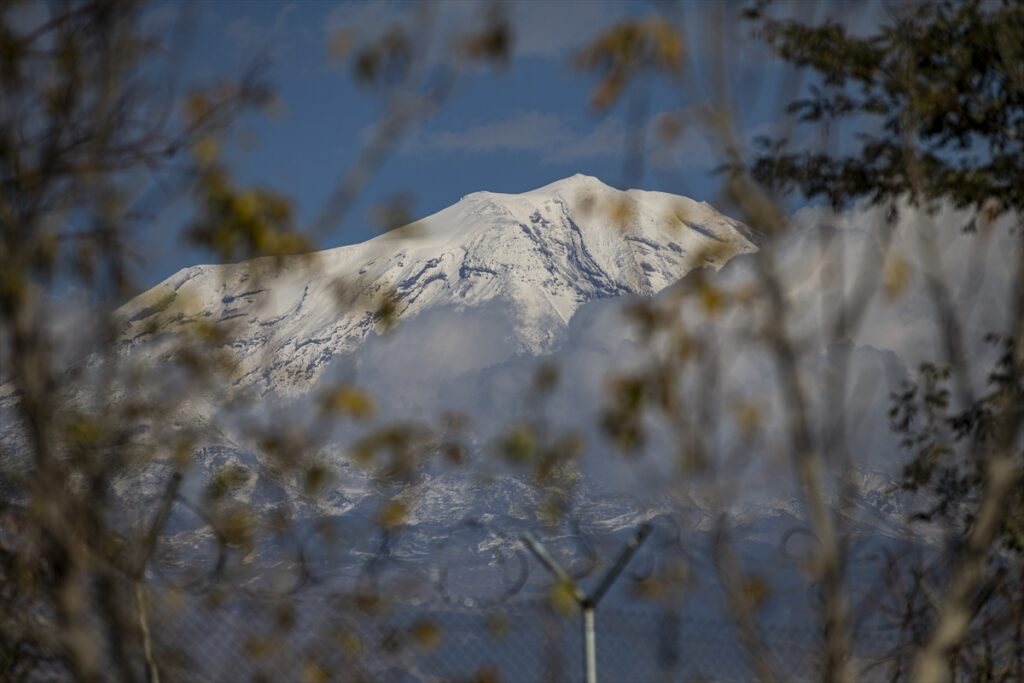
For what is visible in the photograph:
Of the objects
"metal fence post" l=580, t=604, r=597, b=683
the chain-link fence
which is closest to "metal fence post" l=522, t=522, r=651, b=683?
"metal fence post" l=580, t=604, r=597, b=683

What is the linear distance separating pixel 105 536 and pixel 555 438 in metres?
1.64

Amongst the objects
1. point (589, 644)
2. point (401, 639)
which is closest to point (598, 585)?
point (589, 644)

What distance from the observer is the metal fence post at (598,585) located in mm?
4027

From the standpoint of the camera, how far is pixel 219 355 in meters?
3.80

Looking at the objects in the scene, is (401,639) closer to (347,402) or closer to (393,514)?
(393,514)

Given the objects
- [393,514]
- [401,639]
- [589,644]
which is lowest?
[589,644]

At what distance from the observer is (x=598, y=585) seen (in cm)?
425

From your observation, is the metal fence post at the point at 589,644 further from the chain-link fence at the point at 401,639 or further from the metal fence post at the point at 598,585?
the chain-link fence at the point at 401,639

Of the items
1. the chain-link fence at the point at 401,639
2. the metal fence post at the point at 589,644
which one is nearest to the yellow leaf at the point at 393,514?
the chain-link fence at the point at 401,639

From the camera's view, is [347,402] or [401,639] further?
[401,639]

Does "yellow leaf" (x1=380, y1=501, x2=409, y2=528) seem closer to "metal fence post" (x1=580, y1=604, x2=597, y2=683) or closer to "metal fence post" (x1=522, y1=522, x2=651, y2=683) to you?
"metal fence post" (x1=522, y1=522, x2=651, y2=683)

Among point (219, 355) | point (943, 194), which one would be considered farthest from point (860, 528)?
point (943, 194)

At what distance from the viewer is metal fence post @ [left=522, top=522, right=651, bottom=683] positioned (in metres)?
4.03

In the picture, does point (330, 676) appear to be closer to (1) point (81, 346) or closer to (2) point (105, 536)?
(2) point (105, 536)
